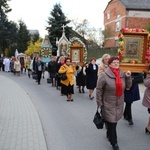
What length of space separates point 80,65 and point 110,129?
24.6 feet

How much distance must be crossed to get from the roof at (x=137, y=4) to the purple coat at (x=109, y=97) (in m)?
40.5

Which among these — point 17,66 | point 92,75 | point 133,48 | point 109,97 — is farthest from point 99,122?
point 17,66

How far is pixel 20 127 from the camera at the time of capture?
642cm

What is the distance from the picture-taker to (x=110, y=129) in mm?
5043

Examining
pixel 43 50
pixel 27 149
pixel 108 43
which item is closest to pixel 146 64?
pixel 27 149

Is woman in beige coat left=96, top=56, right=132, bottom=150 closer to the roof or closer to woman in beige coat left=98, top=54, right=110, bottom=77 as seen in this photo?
woman in beige coat left=98, top=54, right=110, bottom=77

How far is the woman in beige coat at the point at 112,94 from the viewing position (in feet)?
16.0

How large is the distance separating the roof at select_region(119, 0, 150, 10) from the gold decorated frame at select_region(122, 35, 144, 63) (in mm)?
38949

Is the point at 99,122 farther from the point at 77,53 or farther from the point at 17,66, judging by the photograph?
the point at 17,66

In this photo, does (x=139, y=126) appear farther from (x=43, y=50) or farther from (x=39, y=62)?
(x=43, y=50)

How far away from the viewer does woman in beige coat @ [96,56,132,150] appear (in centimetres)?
488

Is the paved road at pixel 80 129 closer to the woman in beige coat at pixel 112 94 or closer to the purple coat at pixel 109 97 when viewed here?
the woman in beige coat at pixel 112 94

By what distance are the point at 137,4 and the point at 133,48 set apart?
133 ft

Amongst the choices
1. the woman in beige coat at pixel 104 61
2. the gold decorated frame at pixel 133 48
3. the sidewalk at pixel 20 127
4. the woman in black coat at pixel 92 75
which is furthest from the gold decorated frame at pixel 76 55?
the gold decorated frame at pixel 133 48
